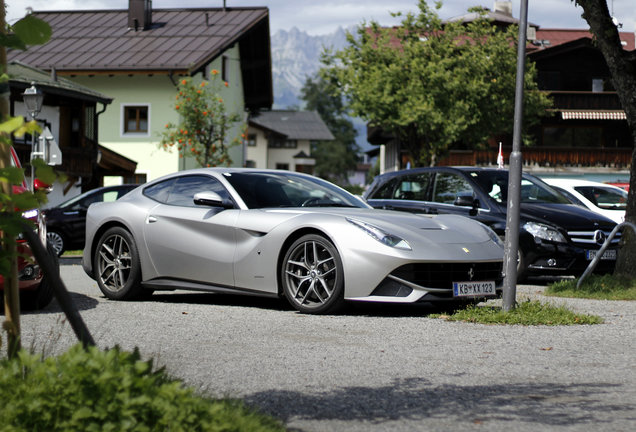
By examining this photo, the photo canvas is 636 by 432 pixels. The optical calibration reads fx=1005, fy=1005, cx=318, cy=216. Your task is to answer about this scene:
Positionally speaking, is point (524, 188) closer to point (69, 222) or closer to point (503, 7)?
point (69, 222)

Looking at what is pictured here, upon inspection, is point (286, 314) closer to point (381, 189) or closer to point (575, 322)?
point (575, 322)

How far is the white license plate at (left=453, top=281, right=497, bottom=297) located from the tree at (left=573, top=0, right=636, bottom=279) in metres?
3.65

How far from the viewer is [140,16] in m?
45.9

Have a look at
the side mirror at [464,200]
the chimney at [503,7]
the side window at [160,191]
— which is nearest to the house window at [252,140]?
the chimney at [503,7]

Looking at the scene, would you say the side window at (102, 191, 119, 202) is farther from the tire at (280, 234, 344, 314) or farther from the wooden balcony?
the wooden balcony

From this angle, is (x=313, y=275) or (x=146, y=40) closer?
(x=313, y=275)

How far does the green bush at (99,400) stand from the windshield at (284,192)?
573 cm

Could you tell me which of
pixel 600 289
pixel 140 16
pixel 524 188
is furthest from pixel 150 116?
pixel 600 289

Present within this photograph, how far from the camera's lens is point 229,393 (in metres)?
4.68

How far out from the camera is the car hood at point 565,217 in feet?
42.0

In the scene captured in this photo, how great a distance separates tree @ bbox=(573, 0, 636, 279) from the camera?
11844 mm

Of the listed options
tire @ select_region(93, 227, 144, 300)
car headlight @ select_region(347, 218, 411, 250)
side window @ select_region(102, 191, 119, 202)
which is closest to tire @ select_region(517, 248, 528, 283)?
Result: car headlight @ select_region(347, 218, 411, 250)

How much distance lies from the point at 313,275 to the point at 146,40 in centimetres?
3781

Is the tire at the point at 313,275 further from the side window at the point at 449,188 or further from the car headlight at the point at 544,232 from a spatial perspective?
the side window at the point at 449,188
